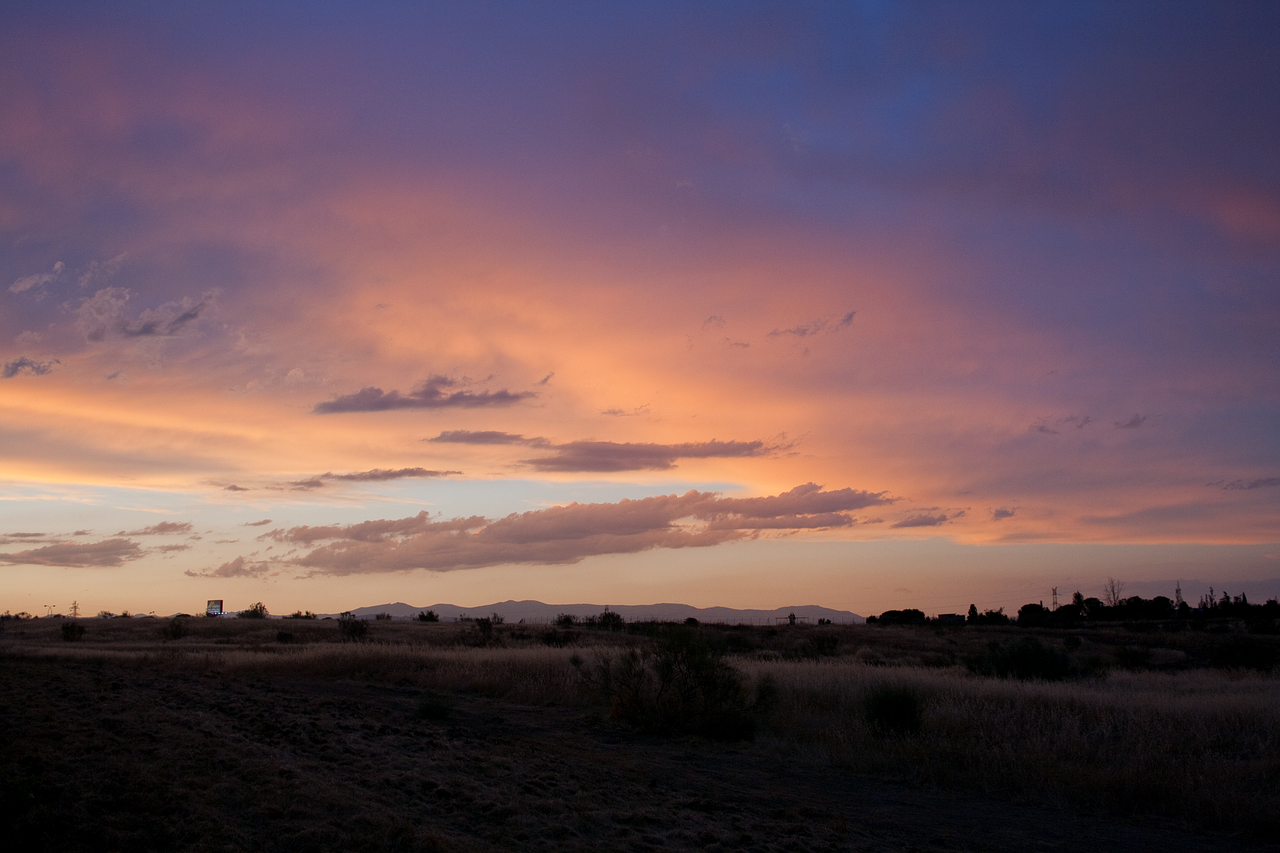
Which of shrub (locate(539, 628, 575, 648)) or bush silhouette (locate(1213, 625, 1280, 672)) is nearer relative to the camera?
bush silhouette (locate(1213, 625, 1280, 672))

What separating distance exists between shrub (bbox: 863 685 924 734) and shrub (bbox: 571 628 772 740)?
109 inches

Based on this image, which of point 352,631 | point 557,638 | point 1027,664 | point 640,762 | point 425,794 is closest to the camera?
point 425,794

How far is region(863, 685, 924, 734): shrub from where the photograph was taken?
15.8 meters

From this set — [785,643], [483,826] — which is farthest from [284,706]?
[785,643]

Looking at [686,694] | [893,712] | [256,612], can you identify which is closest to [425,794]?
[686,694]

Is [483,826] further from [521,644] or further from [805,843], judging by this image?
[521,644]

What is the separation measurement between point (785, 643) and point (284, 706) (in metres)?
36.5

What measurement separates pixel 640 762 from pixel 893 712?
18.4 ft

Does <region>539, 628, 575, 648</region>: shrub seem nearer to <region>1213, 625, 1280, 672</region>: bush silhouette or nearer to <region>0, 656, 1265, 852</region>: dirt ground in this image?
<region>0, 656, 1265, 852</region>: dirt ground

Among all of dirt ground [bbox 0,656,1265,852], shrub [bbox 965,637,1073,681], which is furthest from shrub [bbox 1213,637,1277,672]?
dirt ground [bbox 0,656,1265,852]

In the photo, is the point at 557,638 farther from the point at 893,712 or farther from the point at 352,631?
the point at 893,712

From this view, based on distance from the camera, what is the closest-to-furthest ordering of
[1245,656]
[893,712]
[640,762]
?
[640,762] → [893,712] → [1245,656]

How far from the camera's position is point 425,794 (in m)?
9.80

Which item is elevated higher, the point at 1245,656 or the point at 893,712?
the point at 893,712
